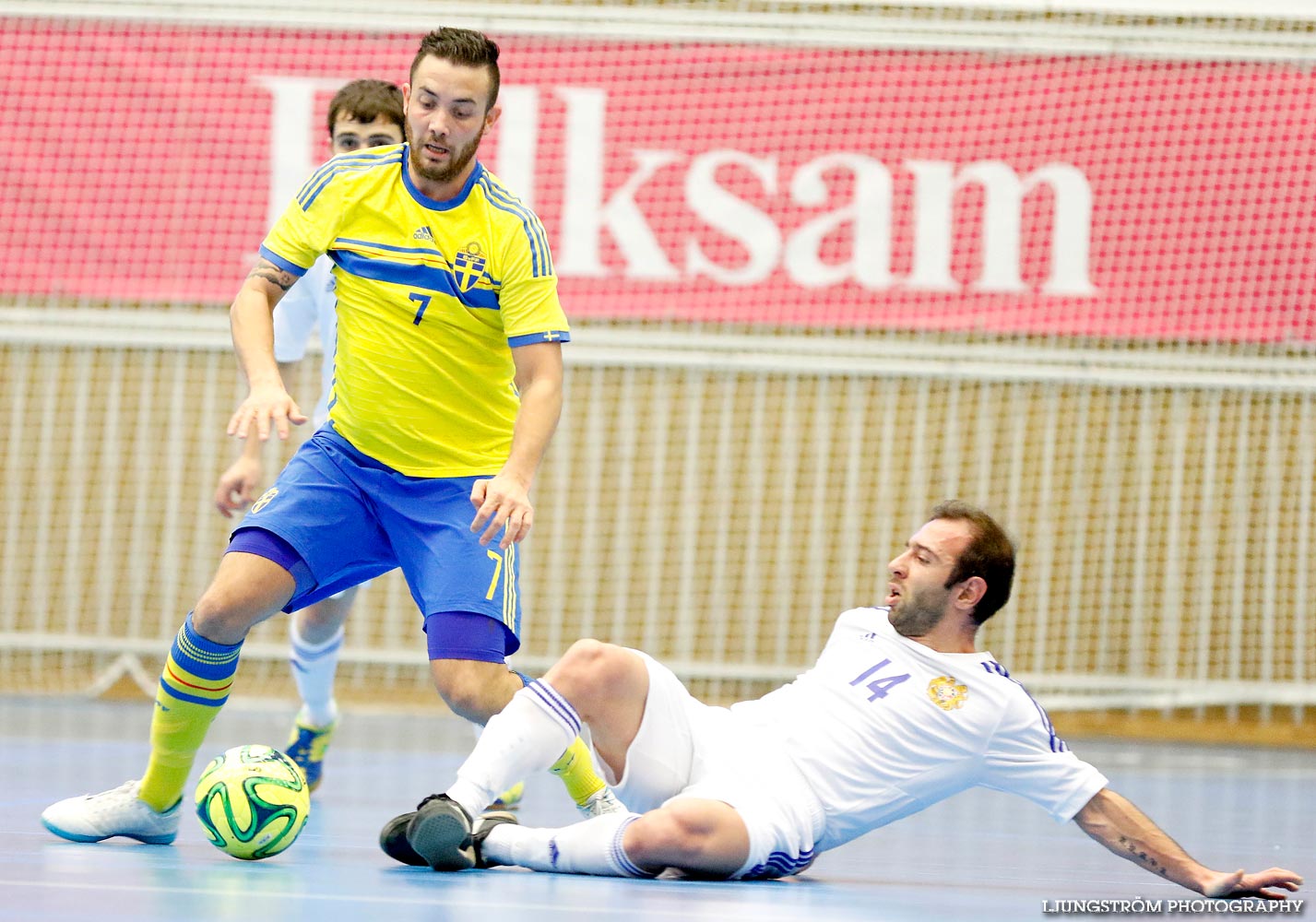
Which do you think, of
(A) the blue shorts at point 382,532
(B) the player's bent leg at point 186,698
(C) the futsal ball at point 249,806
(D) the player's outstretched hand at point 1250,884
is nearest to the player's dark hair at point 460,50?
(A) the blue shorts at point 382,532

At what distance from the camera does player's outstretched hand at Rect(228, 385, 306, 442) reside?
3.21m

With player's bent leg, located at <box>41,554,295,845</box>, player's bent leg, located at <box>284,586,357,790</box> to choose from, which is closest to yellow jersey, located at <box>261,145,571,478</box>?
player's bent leg, located at <box>41,554,295,845</box>

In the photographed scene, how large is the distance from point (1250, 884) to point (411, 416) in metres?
2.05

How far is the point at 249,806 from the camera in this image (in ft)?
11.1

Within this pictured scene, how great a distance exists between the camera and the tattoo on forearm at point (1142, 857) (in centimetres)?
329

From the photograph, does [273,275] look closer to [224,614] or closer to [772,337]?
[224,614]

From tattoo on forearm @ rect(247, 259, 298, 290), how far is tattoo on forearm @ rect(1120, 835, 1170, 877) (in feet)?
7.03

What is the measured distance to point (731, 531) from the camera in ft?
30.3

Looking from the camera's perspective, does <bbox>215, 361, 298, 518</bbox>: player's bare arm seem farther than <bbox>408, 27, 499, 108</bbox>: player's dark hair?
Yes

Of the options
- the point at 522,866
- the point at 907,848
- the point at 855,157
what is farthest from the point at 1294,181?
the point at 522,866

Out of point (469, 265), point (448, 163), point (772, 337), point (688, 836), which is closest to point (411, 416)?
point (469, 265)

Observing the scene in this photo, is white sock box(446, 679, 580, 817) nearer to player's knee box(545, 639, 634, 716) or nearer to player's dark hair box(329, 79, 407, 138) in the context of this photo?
player's knee box(545, 639, 634, 716)

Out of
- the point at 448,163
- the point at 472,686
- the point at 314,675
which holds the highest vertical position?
the point at 448,163

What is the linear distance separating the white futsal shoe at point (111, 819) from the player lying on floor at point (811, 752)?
66 centimetres
